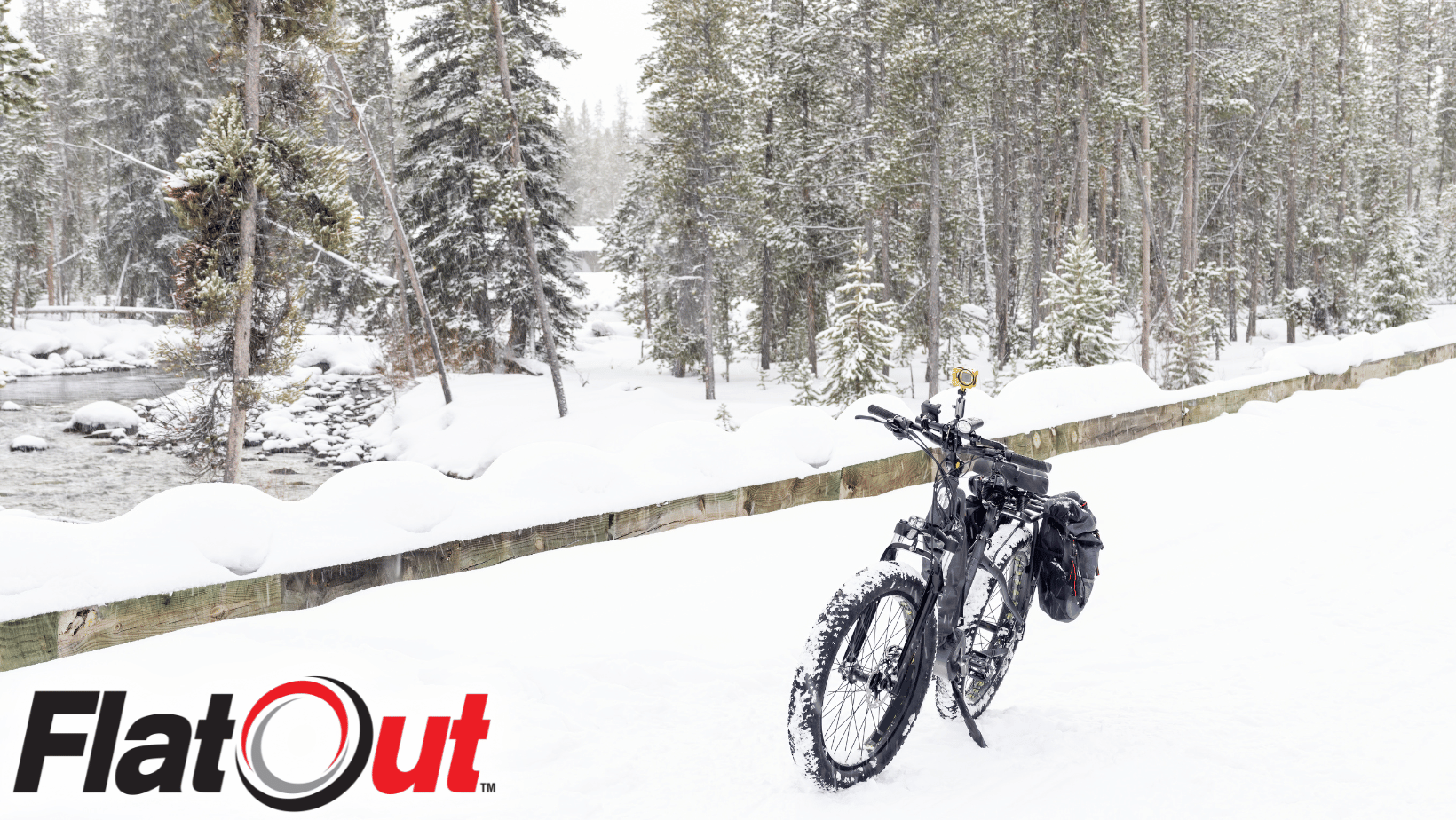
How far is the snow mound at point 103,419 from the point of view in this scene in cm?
2234

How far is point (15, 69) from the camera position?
7316 mm

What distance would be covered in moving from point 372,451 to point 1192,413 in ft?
67.3

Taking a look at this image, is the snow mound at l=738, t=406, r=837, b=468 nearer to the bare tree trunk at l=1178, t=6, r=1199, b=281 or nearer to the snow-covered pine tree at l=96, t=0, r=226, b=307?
the bare tree trunk at l=1178, t=6, r=1199, b=281

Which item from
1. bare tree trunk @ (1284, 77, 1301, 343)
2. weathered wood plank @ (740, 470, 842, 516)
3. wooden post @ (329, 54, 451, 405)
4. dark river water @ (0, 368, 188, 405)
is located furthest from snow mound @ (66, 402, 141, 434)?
bare tree trunk @ (1284, 77, 1301, 343)

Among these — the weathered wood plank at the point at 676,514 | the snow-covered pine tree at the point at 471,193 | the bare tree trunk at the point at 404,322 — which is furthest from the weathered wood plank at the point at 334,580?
the bare tree trunk at the point at 404,322

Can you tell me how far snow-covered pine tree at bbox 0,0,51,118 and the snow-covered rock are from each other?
16.6 meters

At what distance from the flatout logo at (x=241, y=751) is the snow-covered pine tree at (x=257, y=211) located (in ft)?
35.5

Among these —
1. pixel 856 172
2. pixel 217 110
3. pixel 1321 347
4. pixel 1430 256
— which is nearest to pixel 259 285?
pixel 217 110

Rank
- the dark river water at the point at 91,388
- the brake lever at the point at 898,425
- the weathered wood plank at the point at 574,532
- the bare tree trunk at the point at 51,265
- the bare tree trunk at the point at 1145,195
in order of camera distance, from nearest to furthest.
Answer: the brake lever at the point at 898,425, the weathered wood plank at the point at 574,532, the bare tree trunk at the point at 1145,195, the dark river water at the point at 91,388, the bare tree trunk at the point at 51,265

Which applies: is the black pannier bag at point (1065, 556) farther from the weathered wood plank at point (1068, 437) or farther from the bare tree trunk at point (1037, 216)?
the bare tree trunk at point (1037, 216)

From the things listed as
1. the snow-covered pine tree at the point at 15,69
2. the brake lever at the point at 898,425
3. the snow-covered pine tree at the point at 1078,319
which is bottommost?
the brake lever at the point at 898,425

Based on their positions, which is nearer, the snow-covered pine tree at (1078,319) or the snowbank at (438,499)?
the snowbank at (438,499)

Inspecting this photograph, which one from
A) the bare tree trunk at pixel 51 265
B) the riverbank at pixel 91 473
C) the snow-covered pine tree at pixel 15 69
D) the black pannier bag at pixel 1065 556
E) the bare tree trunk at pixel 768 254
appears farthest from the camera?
the bare tree trunk at pixel 51 265

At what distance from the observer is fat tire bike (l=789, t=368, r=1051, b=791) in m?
2.78
